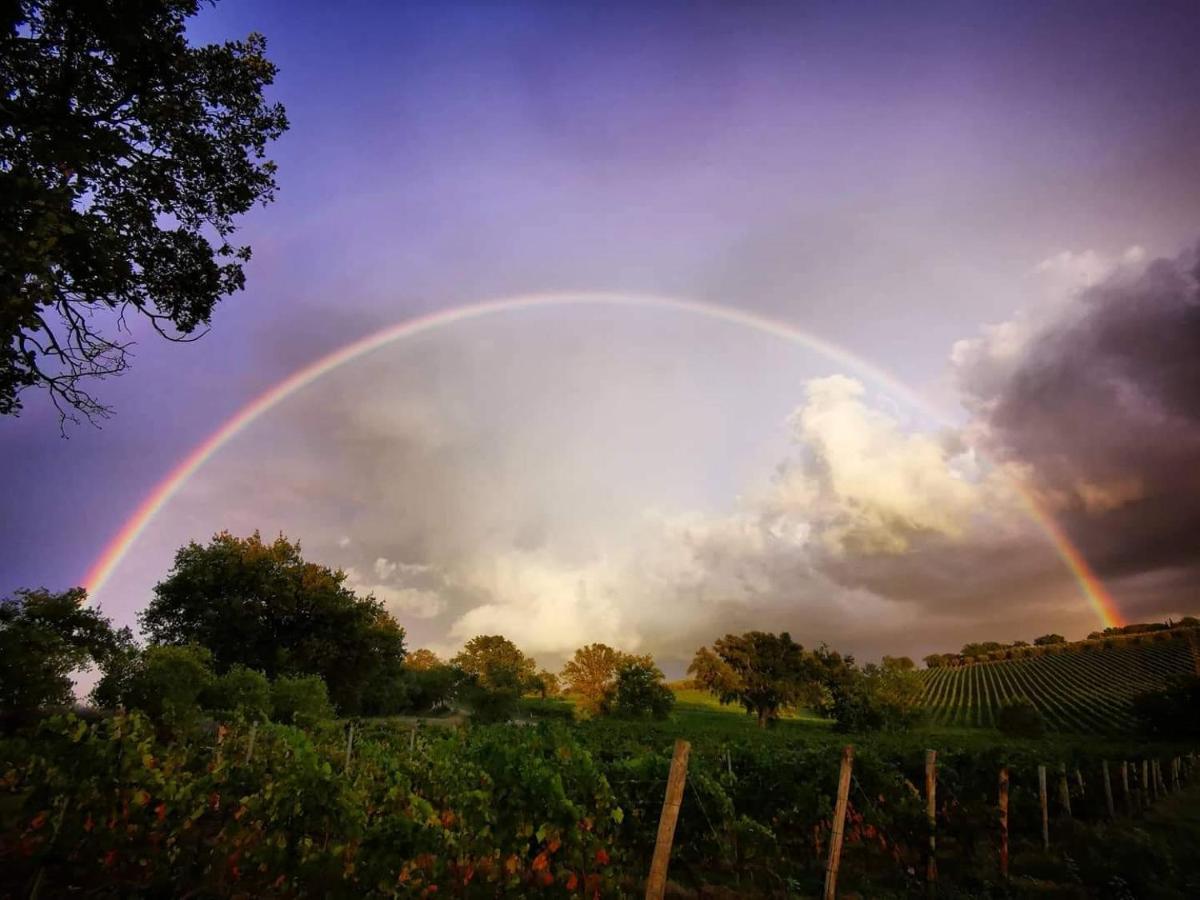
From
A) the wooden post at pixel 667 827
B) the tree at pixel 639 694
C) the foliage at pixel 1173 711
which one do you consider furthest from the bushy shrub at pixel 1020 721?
the wooden post at pixel 667 827

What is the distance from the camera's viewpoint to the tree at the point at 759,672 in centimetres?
6769

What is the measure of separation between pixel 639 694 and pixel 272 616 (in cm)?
3858

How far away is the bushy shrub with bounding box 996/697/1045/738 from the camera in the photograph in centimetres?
5344

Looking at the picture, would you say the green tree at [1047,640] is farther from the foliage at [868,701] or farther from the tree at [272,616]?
the tree at [272,616]

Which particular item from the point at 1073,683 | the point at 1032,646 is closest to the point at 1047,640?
the point at 1032,646

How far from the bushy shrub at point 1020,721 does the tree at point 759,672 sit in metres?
19.5

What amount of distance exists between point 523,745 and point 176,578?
47823 mm

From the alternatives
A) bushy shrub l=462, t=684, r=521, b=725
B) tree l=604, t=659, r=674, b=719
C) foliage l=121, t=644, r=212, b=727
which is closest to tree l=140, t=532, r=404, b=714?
bushy shrub l=462, t=684, r=521, b=725

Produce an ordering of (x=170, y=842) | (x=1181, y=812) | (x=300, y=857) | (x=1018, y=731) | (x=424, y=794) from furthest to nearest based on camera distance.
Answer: (x=1018, y=731) < (x=1181, y=812) < (x=424, y=794) < (x=170, y=842) < (x=300, y=857)

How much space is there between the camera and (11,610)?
3152 cm

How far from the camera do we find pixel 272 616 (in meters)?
44.5

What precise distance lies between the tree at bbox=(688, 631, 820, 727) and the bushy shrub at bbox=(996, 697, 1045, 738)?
1951 cm

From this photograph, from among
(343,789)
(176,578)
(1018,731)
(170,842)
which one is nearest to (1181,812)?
(343,789)

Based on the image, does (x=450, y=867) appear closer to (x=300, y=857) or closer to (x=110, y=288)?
(x=300, y=857)
